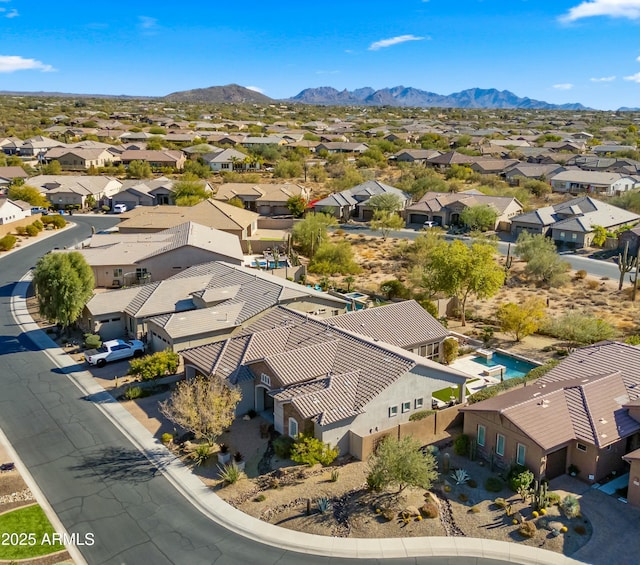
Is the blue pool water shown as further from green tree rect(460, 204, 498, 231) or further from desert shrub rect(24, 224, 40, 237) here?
desert shrub rect(24, 224, 40, 237)

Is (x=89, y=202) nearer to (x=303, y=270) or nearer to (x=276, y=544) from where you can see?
(x=303, y=270)

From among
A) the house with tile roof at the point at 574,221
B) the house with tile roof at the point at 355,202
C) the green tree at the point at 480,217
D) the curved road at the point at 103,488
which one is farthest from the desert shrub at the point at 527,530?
the house with tile roof at the point at 355,202

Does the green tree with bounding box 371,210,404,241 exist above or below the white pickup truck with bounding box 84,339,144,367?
above

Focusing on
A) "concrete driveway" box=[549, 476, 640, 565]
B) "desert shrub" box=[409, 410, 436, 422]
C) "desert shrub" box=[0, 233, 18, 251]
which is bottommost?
"concrete driveway" box=[549, 476, 640, 565]

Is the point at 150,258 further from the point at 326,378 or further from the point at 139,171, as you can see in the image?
the point at 139,171

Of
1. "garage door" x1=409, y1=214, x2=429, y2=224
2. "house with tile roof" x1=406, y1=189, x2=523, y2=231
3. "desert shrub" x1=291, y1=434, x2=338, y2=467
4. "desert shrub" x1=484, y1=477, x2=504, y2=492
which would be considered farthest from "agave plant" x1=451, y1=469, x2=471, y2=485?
"garage door" x1=409, y1=214, x2=429, y2=224

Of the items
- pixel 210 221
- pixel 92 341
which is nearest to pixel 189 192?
pixel 210 221

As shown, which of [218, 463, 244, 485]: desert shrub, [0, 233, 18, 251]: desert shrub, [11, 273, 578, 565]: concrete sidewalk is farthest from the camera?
[0, 233, 18, 251]: desert shrub

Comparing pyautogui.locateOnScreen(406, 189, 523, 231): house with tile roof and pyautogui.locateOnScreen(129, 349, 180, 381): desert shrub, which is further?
pyautogui.locateOnScreen(406, 189, 523, 231): house with tile roof
